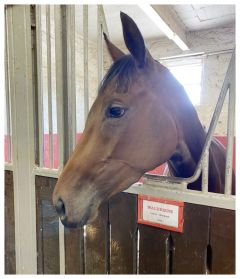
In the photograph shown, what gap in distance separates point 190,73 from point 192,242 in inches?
124

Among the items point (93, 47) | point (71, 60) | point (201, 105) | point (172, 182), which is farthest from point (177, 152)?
point (93, 47)

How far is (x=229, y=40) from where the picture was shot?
3.05 metres

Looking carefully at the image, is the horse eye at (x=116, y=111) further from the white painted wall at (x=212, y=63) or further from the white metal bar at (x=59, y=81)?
the white painted wall at (x=212, y=63)

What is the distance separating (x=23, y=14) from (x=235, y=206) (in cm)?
121

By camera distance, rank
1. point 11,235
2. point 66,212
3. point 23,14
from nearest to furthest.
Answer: point 66,212, point 23,14, point 11,235

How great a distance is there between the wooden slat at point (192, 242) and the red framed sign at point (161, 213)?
2cm

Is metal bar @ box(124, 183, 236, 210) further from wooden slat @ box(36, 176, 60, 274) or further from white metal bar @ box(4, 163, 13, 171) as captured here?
white metal bar @ box(4, 163, 13, 171)

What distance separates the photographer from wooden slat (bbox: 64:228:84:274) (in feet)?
3.15

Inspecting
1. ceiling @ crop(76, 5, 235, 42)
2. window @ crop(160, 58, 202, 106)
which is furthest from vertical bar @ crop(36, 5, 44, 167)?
window @ crop(160, 58, 202, 106)

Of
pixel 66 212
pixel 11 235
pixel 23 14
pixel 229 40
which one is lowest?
pixel 11 235

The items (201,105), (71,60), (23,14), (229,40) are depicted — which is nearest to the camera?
(71,60)

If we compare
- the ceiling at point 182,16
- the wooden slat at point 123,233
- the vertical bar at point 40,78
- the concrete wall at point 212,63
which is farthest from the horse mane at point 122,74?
the concrete wall at point 212,63
